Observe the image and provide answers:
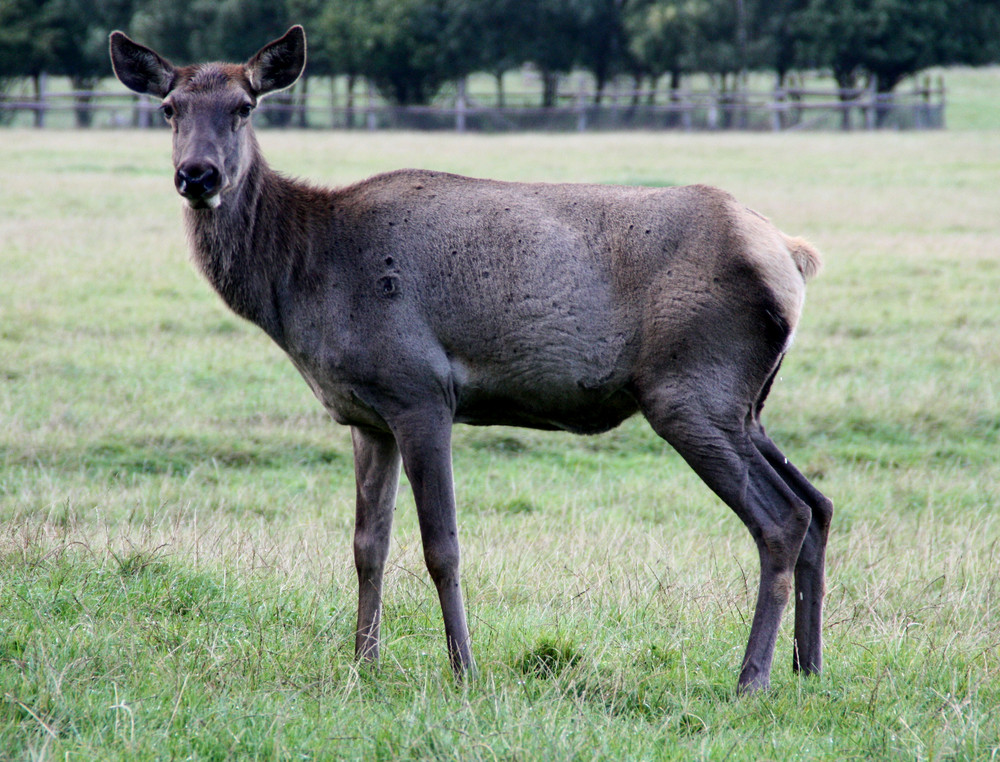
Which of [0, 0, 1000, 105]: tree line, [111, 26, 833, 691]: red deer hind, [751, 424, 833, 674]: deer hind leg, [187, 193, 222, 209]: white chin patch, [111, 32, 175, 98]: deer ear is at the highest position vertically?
[0, 0, 1000, 105]: tree line

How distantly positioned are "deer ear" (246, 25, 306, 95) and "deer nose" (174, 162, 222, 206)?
64 centimetres

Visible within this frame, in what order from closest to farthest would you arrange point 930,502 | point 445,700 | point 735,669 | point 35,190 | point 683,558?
point 445,700, point 735,669, point 683,558, point 930,502, point 35,190

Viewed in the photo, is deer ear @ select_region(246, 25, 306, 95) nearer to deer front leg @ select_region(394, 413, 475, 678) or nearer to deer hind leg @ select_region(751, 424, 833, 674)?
deer front leg @ select_region(394, 413, 475, 678)

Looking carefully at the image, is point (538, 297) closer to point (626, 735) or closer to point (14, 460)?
point (626, 735)

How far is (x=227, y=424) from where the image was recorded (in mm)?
8602

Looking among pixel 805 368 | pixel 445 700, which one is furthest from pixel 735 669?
pixel 805 368

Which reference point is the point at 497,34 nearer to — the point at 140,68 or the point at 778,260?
the point at 140,68

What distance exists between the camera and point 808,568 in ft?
15.6

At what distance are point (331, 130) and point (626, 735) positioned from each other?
145 feet

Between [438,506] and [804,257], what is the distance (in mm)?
1985

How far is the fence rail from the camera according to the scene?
44.4m

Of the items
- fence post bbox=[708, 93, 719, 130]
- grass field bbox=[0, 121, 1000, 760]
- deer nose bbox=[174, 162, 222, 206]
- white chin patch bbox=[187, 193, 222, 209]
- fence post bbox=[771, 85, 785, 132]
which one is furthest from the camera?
fence post bbox=[708, 93, 719, 130]

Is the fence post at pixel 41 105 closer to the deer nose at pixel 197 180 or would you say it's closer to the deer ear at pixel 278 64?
the deer ear at pixel 278 64

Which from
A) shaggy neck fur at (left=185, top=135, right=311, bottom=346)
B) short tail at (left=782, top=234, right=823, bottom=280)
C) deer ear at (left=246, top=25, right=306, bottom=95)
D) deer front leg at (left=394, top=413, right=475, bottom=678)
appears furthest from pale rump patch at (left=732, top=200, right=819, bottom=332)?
deer ear at (left=246, top=25, right=306, bottom=95)
